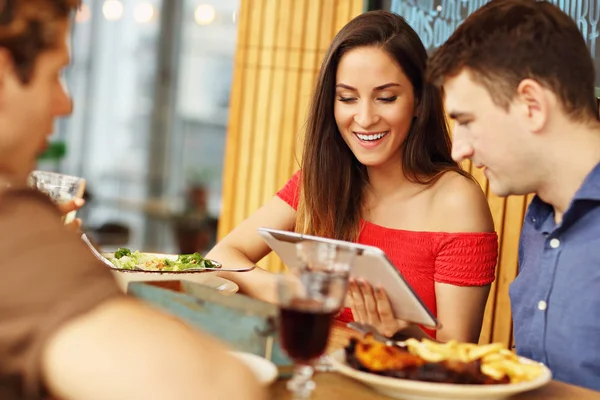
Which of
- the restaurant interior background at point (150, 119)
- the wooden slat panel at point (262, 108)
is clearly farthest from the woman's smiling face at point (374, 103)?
the restaurant interior background at point (150, 119)

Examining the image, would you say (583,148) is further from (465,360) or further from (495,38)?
(465,360)

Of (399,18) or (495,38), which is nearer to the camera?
(495,38)

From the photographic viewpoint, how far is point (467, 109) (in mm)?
2018

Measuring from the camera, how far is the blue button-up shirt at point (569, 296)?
6.20ft

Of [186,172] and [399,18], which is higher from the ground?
[399,18]

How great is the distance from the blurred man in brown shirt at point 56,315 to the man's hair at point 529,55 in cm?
131

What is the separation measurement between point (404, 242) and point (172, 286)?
1.24 meters

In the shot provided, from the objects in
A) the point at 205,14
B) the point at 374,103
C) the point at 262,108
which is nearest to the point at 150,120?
the point at 205,14

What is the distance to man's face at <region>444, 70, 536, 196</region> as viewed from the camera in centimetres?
198

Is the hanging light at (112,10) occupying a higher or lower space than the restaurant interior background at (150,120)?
higher

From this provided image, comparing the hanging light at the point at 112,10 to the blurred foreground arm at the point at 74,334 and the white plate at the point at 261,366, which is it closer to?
the white plate at the point at 261,366

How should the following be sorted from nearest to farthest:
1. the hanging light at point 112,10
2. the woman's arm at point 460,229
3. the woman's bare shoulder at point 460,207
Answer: the woman's arm at point 460,229, the woman's bare shoulder at point 460,207, the hanging light at point 112,10

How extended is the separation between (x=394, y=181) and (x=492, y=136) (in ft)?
2.86

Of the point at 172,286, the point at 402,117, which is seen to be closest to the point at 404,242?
the point at 402,117
